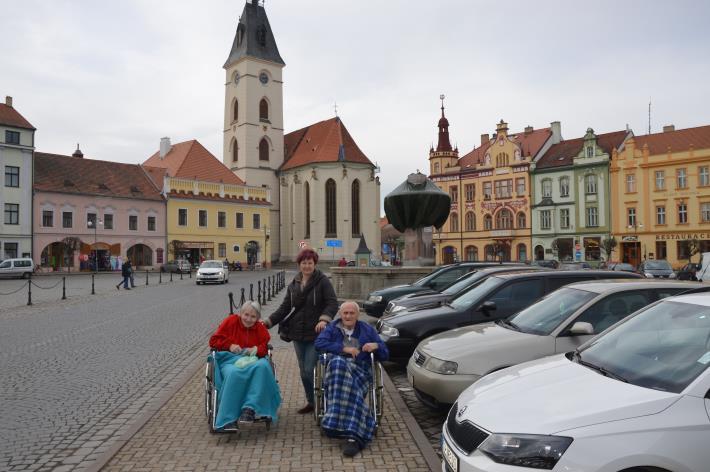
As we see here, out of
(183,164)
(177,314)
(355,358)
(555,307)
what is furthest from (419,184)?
(183,164)

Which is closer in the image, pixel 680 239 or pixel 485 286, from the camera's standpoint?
pixel 485 286

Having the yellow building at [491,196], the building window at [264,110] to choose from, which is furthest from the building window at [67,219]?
the yellow building at [491,196]

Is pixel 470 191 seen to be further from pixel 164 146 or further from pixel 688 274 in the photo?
pixel 688 274

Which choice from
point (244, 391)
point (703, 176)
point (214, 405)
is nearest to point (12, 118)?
point (214, 405)

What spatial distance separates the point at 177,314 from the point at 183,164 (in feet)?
143

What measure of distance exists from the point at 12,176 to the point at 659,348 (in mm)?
50512

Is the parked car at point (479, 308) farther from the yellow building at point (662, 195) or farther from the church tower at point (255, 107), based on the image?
the church tower at point (255, 107)

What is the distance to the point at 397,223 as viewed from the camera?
70.2 feet

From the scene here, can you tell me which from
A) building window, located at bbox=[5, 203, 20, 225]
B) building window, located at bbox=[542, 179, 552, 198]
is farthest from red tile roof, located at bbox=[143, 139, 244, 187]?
building window, located at bbox=[542, 179, 552, 198]

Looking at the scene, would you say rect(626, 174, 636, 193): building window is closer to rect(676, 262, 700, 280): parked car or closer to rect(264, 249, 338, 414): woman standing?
rect(676, 262, 700, 280): parked car

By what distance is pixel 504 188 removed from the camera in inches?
2376

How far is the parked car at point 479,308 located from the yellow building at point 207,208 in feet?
163

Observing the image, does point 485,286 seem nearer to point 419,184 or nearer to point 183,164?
point 419,184

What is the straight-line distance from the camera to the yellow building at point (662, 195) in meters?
48.4
